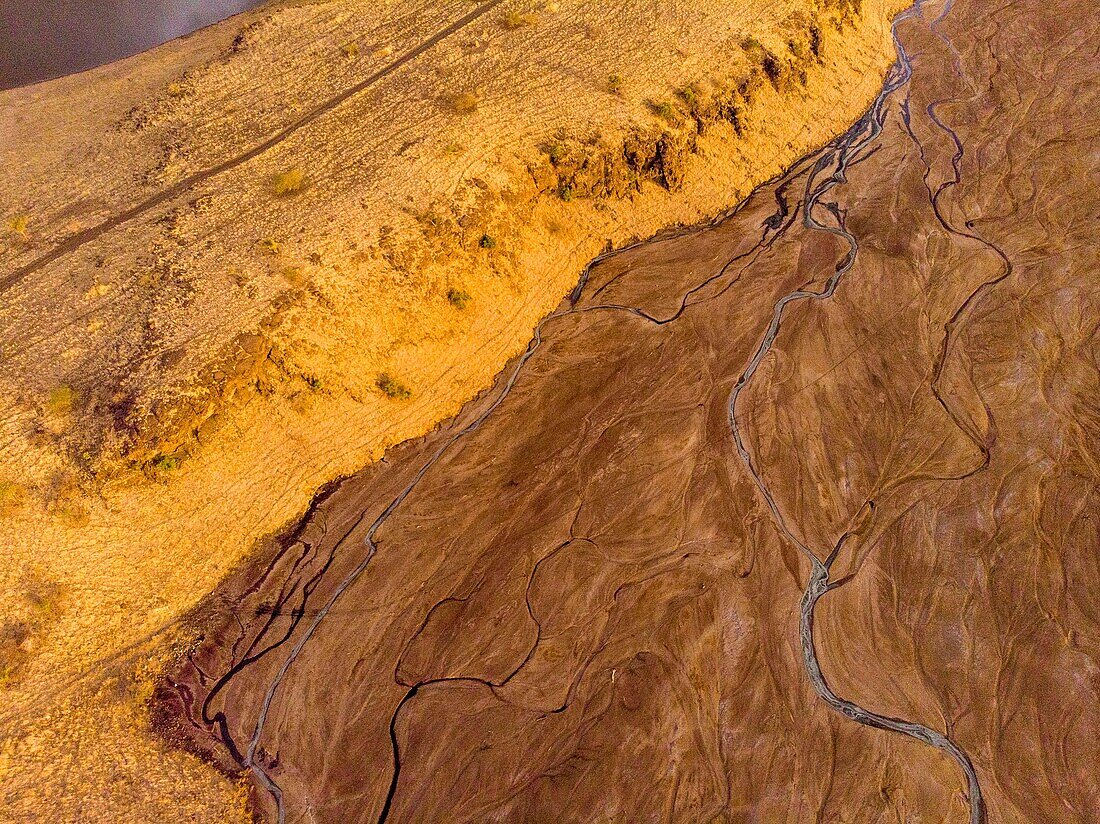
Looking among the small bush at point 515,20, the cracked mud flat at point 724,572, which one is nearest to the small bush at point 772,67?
the cracked mud flat at point 724,572

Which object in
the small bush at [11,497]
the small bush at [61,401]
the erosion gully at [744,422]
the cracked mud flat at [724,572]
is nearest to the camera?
the cracked mud flat at [724,572]

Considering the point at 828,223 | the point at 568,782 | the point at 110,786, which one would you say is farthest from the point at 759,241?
the point at 110,786

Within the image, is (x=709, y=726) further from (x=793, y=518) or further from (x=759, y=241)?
(x=759, y=241)

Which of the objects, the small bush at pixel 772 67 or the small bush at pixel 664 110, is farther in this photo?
the small bush at pixel 772 67

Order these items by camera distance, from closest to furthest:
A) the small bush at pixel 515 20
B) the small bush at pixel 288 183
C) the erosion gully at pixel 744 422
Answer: the erosion gully at pixel 744 422
the small bush at pixel 288 183
the small bush at pixel 515 20

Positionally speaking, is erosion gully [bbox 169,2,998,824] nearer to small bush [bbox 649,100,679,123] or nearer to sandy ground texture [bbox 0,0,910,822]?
sandy ground texture [bbox 0,0,910,822]

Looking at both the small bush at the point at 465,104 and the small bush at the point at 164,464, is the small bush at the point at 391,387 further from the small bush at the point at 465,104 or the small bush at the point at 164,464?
the small bush at the point at 465,104

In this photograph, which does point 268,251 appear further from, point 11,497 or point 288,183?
point 11,497
